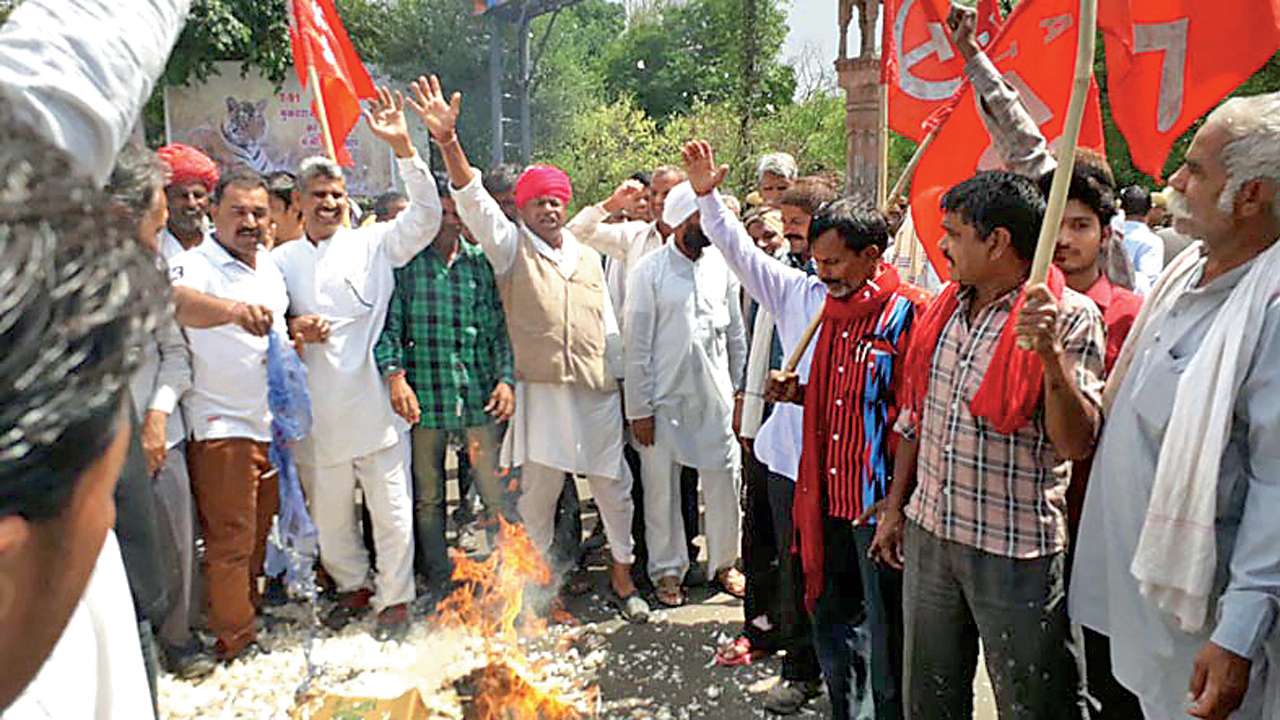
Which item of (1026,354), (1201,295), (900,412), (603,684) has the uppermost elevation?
(1201,295)

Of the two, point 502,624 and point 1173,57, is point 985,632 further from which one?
point 502,624

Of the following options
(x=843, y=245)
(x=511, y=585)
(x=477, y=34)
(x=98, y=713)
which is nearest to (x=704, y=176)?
(x=843, y=245)

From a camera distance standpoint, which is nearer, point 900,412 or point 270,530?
point 900,412

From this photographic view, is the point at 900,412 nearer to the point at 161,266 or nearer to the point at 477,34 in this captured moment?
the point at 161,266

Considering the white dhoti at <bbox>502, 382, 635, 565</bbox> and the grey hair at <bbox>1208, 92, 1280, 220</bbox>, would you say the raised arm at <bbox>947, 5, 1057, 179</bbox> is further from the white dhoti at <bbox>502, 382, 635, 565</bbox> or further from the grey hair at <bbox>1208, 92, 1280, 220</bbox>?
the white dhoti at <bbox>502, 382, 635, 565</bbox>

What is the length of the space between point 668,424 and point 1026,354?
2722mm

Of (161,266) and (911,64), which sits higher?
(911,64)

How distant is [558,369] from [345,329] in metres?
1.05

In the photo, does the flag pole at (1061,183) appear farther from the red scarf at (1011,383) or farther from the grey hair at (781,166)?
the grey hair at (781,166)

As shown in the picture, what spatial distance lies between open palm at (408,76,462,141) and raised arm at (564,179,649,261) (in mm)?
1631

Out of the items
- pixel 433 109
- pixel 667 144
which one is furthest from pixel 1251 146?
pixel 667 144

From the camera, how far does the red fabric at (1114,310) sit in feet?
8.74

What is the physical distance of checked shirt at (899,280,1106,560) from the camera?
92.0 inches

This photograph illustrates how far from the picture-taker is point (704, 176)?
3555 mm
